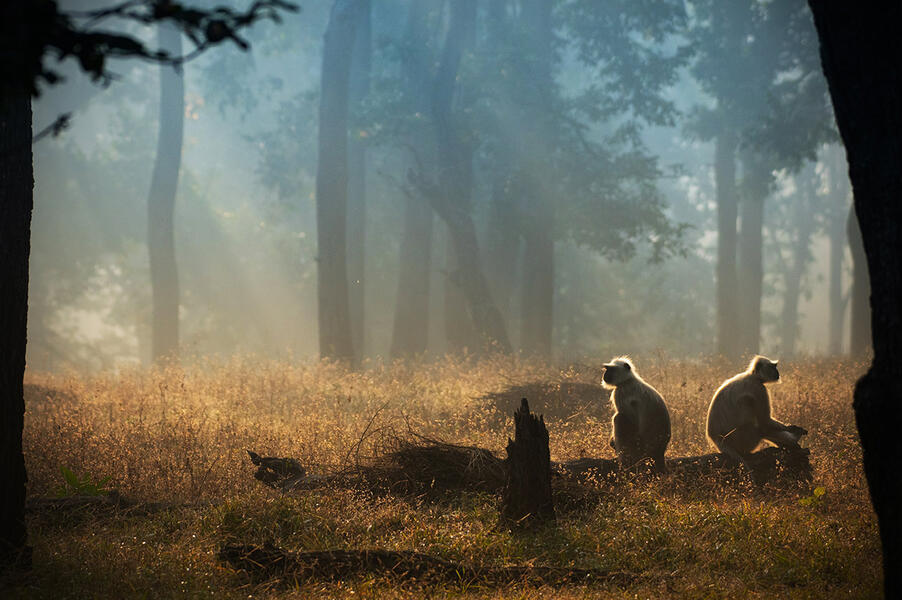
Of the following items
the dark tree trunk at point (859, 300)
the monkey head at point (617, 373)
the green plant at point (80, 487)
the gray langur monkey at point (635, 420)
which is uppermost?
the dark tree trunk at point (859, 300)

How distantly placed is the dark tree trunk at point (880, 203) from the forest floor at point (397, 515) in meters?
1.22

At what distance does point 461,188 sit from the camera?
21.2m

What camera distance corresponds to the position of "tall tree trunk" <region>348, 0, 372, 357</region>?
79.6ft

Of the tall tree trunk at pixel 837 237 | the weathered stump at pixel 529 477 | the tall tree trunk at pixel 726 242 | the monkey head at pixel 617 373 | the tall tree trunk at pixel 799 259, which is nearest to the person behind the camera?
the weathered stump at pixel 529 477

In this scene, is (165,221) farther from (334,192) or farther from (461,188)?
(461,188)

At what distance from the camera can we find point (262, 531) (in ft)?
19.2

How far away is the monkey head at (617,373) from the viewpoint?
26.9 feet

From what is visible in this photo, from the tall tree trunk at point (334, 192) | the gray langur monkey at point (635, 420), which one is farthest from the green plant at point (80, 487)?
the tall tree trunk at point (334, 192)

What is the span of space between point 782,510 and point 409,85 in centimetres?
1961

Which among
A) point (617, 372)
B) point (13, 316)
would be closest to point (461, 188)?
point (617, 372)

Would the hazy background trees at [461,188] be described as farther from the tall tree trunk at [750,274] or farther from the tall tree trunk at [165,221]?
the tall tree trunk at [165,221]

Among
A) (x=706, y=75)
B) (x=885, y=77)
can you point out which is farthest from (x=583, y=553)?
(x=706, y=75)

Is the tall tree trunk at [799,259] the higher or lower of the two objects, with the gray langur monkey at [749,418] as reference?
higher

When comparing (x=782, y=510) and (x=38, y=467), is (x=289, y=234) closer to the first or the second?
(x=38, y=467)
